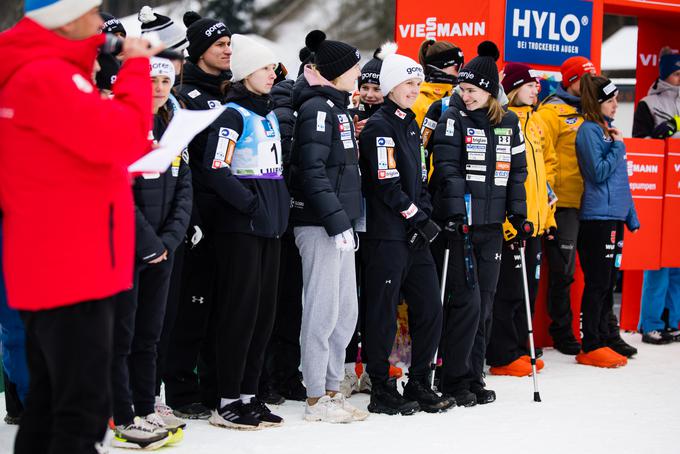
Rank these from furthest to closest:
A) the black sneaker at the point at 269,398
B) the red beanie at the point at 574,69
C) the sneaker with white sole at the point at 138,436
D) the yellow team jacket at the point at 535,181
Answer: the red beanie at the point at 574,69
the yellow team jacket at the point at 535,181
the black sneaker at the point at 269,398
the sneaker with white sole at the point at 138,436

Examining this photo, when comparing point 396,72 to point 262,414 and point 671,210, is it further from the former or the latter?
point 671,210

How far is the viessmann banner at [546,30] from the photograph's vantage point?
6.97 metres

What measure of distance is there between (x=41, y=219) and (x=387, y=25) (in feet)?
46.4

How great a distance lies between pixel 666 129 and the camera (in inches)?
305

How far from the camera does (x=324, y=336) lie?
4.88 meters

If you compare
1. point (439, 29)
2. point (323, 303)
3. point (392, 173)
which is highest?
point (439, 29)

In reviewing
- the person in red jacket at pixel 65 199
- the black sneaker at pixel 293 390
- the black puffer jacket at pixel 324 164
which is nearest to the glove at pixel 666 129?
the black puffer jacket at pixel 324 164

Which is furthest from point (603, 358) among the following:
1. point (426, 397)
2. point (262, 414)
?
point (262, 414)

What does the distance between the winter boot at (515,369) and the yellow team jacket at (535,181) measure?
82cm

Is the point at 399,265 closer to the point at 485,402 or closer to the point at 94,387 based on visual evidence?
the point at 485,402

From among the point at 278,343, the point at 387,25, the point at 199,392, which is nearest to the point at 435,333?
the point at 278,343

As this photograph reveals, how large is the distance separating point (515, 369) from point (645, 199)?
220 centimetres

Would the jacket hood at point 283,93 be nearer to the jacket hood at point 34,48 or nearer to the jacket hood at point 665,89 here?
the jacket hood at point 34,48

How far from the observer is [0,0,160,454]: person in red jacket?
104 inches
